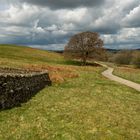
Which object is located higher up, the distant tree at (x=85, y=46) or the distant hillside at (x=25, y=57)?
the distant tree at (x=85, y=46)

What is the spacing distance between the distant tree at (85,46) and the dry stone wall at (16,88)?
60.3m

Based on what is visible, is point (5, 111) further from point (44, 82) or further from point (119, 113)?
point (44, 82)

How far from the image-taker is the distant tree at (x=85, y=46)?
277 ft

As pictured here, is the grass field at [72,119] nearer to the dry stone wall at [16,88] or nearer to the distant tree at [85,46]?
the dry stone wall at [16,88]

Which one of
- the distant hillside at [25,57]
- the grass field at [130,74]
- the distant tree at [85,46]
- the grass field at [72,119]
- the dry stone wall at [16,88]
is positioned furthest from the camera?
the distant tree at [85,46]

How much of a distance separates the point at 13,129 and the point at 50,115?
324 cm

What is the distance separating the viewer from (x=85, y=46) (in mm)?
84750

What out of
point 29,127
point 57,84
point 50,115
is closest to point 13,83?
point 50,115

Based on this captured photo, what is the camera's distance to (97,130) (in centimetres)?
1433

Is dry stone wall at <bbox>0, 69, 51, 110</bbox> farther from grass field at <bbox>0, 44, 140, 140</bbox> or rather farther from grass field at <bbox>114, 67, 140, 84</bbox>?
grass field at <bbox>114, 67, 140, 84</bbox>

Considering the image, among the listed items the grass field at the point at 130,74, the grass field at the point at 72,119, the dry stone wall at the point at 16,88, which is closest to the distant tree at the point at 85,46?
the grass field at the point at 130,74

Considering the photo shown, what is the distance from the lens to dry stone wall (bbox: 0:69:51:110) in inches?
685

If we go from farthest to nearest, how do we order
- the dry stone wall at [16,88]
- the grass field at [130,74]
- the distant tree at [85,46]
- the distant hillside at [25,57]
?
the distant tree at [85,46], the distant hillside at [25,57], the grass field at [130,74], the dry stone wall at [16,88]

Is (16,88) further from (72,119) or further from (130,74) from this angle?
(130,74)
